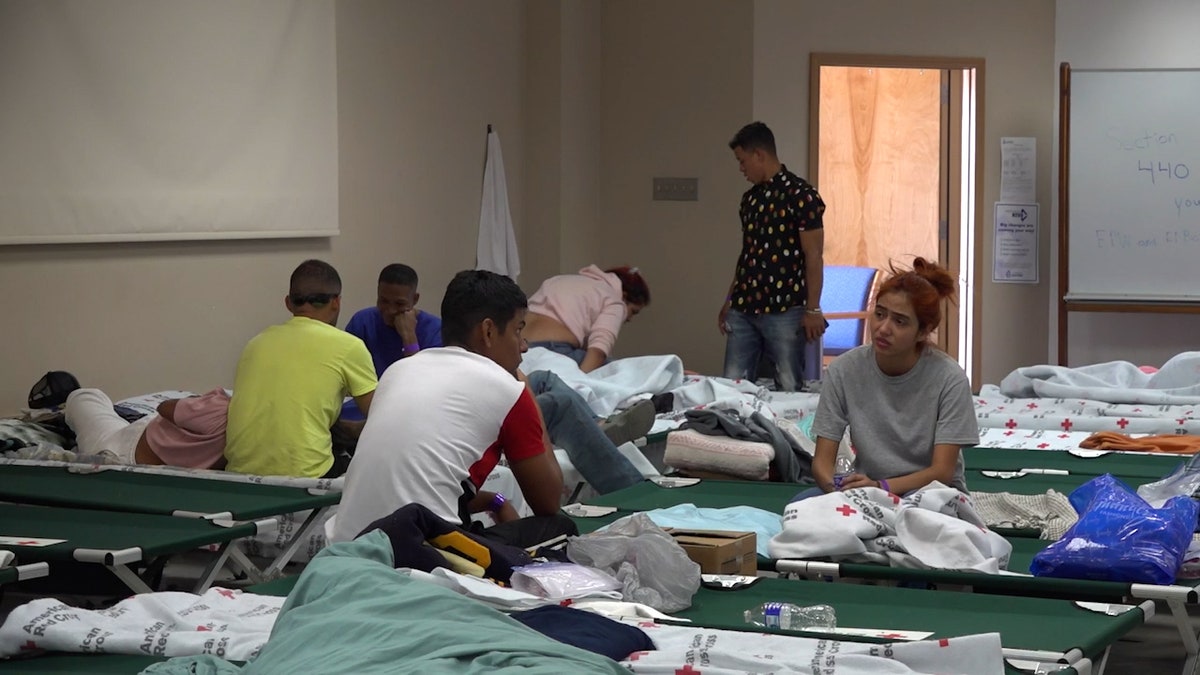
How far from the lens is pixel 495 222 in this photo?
7.82 meters

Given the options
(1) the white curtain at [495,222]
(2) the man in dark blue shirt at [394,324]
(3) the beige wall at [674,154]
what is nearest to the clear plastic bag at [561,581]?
(2) the man in dark blue shirt at [394,324]

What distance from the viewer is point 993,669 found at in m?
2.36

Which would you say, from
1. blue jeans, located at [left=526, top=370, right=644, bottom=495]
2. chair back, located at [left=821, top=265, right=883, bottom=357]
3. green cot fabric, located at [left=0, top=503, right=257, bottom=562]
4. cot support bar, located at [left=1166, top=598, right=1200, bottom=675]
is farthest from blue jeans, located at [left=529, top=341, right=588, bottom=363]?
cot support bar, located at [left=1166, top=598, right=1200, bottom=675]

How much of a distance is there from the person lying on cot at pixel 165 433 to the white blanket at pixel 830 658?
2.37 m

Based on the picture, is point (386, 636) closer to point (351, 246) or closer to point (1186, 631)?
point (1186, 631)

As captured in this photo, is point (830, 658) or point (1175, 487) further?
point (1175, 487)

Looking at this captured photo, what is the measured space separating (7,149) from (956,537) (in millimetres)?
3380

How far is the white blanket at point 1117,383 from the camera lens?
5.89 m

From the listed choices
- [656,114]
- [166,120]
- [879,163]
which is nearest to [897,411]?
[166,120]

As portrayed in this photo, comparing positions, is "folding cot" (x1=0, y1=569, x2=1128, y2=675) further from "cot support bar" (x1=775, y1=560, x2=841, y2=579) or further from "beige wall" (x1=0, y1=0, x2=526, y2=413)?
"beige wall" (x1=0, y1=0, x2=526, y2=413)

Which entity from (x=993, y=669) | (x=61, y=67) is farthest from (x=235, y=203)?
(x=993, y=669)

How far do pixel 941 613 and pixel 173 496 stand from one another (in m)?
2.10

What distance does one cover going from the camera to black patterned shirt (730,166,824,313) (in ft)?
21.3

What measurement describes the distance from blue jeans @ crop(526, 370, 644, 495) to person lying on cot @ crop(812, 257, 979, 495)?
0.78 meters
